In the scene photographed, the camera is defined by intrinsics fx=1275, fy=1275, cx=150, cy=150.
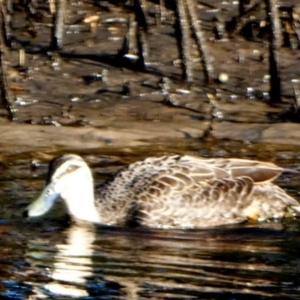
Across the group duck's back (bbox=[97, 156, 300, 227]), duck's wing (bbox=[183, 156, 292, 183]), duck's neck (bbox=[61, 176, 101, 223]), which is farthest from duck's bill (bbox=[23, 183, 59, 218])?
duck's wing (bbox=[183, 156, 292, 183])

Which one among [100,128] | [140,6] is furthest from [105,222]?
[140,6]

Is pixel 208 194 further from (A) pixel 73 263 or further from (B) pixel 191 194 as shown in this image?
(A) pixel 73 263

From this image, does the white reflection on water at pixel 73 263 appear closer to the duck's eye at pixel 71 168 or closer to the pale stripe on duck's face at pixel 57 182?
the pale stripe on duck's face at pixel 57 182

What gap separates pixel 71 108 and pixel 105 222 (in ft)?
12.2

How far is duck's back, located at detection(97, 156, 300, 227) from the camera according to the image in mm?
8898

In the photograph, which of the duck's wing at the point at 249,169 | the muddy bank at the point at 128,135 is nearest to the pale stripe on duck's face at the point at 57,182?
the duck's wing at the point at 249,169

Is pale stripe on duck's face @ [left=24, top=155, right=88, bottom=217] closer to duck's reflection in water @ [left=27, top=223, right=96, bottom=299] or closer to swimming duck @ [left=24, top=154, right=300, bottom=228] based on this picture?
swimming duck @ [left=24, top=154, right=300, bottom=228]

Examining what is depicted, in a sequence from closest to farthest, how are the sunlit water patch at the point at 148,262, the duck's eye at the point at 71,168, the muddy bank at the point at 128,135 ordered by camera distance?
1. the sunlit water patch at the point at 148,262
2. the duck's eye at the point at 71,168
3. the muddy bank at the point at 128,135

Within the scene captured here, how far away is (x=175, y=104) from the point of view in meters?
12.5

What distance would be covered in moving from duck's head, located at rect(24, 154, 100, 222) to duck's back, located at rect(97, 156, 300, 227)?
14 cm

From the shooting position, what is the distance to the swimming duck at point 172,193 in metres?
8.84

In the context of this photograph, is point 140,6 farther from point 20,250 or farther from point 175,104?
point 20,250

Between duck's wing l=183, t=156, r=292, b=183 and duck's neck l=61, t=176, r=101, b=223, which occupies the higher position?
duck's wing l=183, t=156, r=292, b=183

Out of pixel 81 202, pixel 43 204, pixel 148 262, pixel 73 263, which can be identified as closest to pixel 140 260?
pixel 148 262
